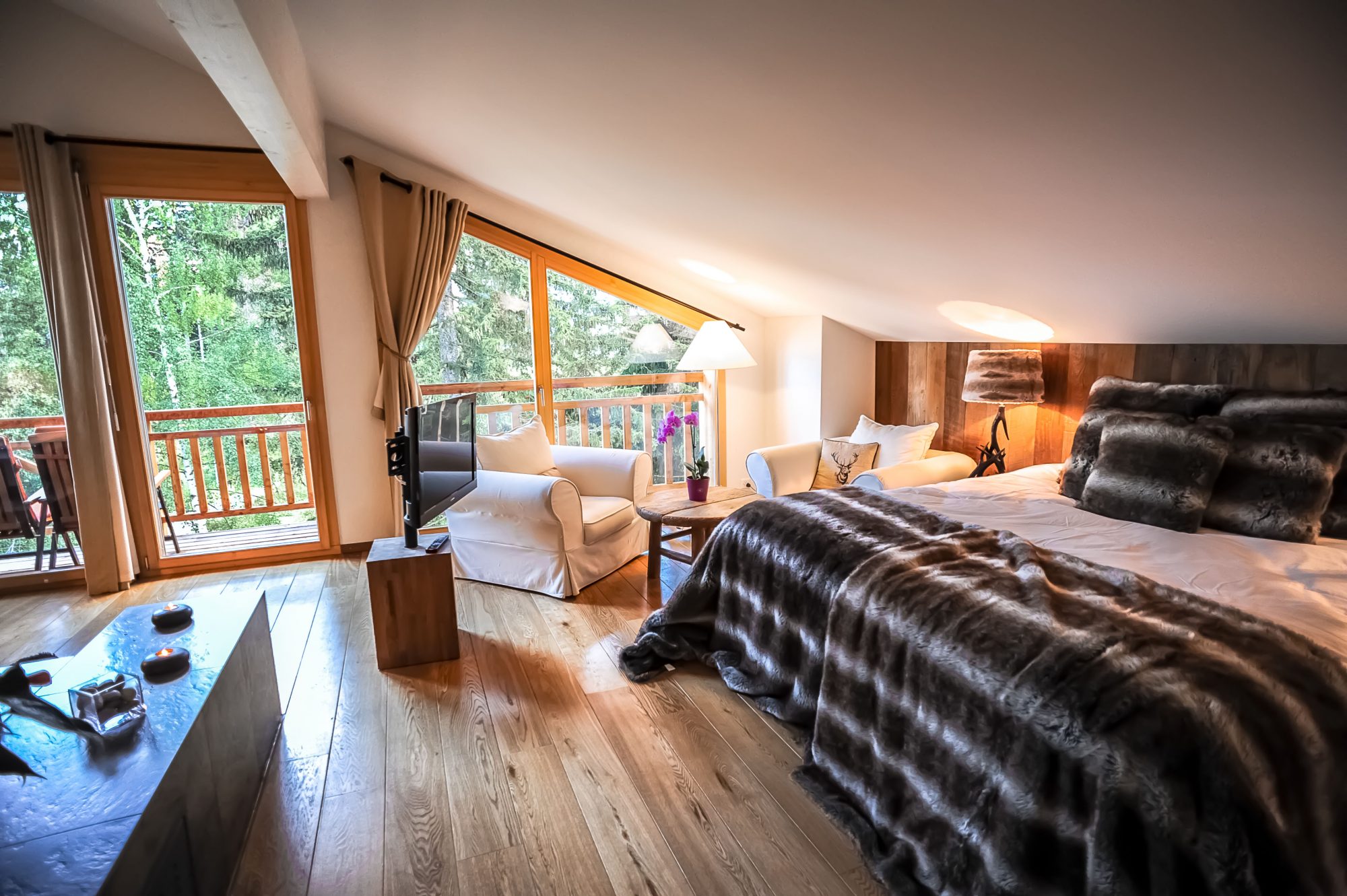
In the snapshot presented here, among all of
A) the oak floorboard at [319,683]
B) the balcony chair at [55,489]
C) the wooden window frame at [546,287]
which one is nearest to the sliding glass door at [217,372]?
the balcony chair at [55,489]

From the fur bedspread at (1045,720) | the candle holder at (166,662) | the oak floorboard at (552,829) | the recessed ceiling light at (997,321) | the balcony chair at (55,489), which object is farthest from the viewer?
the balcony chair at (55,489)

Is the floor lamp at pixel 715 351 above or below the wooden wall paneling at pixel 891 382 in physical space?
above

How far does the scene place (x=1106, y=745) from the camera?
136 cm

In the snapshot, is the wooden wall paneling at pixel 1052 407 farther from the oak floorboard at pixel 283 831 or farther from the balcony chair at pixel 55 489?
the balcony chair at pixel 55 489

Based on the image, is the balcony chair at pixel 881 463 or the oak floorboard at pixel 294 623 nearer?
the oak floorboard at pixel 294 623

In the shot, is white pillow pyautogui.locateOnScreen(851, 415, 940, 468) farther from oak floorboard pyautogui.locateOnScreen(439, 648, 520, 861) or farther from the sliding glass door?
the sliding glass door

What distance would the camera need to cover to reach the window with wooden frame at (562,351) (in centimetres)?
437

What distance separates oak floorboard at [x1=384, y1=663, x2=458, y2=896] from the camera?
1.73 meters

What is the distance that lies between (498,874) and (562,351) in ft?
11.1

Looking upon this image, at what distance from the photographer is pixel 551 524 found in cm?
334

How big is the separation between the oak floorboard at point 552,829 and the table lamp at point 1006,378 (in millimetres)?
2509

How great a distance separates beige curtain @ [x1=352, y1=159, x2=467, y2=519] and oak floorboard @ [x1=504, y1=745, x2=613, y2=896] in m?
2.53

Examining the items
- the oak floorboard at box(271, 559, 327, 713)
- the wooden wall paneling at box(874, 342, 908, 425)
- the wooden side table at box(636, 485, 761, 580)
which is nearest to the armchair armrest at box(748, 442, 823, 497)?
the wooden side table at box(636, 485, 761, 580)

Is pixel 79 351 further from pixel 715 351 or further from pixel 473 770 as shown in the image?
pixel 715 351
